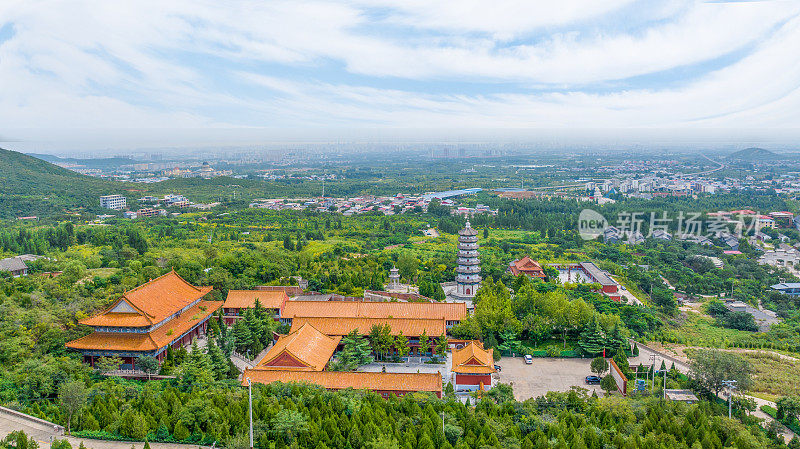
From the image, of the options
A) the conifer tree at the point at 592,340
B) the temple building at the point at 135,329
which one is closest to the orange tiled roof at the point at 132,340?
the temple building at the point at 135,329

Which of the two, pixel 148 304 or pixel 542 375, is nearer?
pixel 148 304

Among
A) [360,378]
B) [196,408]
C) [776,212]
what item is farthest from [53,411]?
[776,212]

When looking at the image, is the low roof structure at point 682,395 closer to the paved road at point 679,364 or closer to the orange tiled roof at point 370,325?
the paved road at point 679,364

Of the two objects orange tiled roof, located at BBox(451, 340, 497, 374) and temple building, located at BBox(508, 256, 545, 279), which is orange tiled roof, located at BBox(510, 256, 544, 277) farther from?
orange tiled roof, located at BBox(451, 340, 497, 374)

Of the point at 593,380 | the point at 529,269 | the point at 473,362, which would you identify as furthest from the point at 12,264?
the point at 529,269

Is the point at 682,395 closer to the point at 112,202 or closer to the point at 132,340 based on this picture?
the point at 132,340

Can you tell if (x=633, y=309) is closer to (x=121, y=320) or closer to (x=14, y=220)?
(x=121, y=320)
